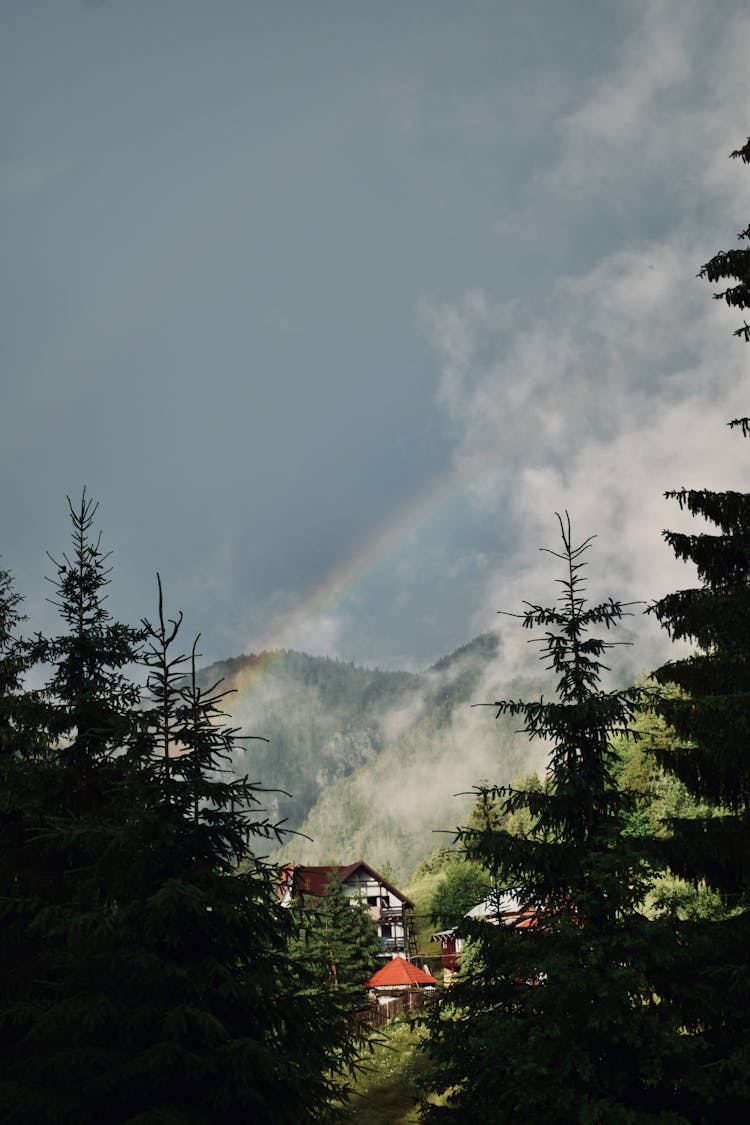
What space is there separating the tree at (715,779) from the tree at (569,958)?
557 millimetres

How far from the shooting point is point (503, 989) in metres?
11.3

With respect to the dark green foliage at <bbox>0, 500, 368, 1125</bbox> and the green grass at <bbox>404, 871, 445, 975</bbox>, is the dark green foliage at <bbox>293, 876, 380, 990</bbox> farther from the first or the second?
the dark green foliage at <bbox>0, 500, 368, 1125</bbox>

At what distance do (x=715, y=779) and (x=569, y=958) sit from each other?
3480 mm

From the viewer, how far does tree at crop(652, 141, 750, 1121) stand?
10.1 metres

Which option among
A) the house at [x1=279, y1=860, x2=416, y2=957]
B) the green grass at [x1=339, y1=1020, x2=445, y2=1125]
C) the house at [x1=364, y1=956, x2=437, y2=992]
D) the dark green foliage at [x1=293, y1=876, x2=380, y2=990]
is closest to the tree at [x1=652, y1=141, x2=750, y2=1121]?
the green grass at [x1=339, y1=1020, x2=445, y2=1125]

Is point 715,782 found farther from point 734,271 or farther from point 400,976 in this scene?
point 400,976

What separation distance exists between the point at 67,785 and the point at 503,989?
7.87 meters

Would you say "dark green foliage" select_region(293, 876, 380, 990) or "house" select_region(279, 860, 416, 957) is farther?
"house" select_region(279, 860, 416, 957)

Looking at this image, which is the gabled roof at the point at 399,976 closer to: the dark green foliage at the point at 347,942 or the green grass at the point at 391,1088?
the dark green foliage at the point at 347,942

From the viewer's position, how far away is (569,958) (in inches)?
388

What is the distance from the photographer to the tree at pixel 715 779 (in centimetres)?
1009

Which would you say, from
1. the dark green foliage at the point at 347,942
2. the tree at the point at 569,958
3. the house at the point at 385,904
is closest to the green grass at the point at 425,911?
the house at the point at 385,904

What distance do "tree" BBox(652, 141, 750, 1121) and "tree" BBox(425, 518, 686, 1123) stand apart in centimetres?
56

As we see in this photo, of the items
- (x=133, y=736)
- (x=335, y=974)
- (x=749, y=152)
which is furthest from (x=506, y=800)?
(x=335, y=974)
